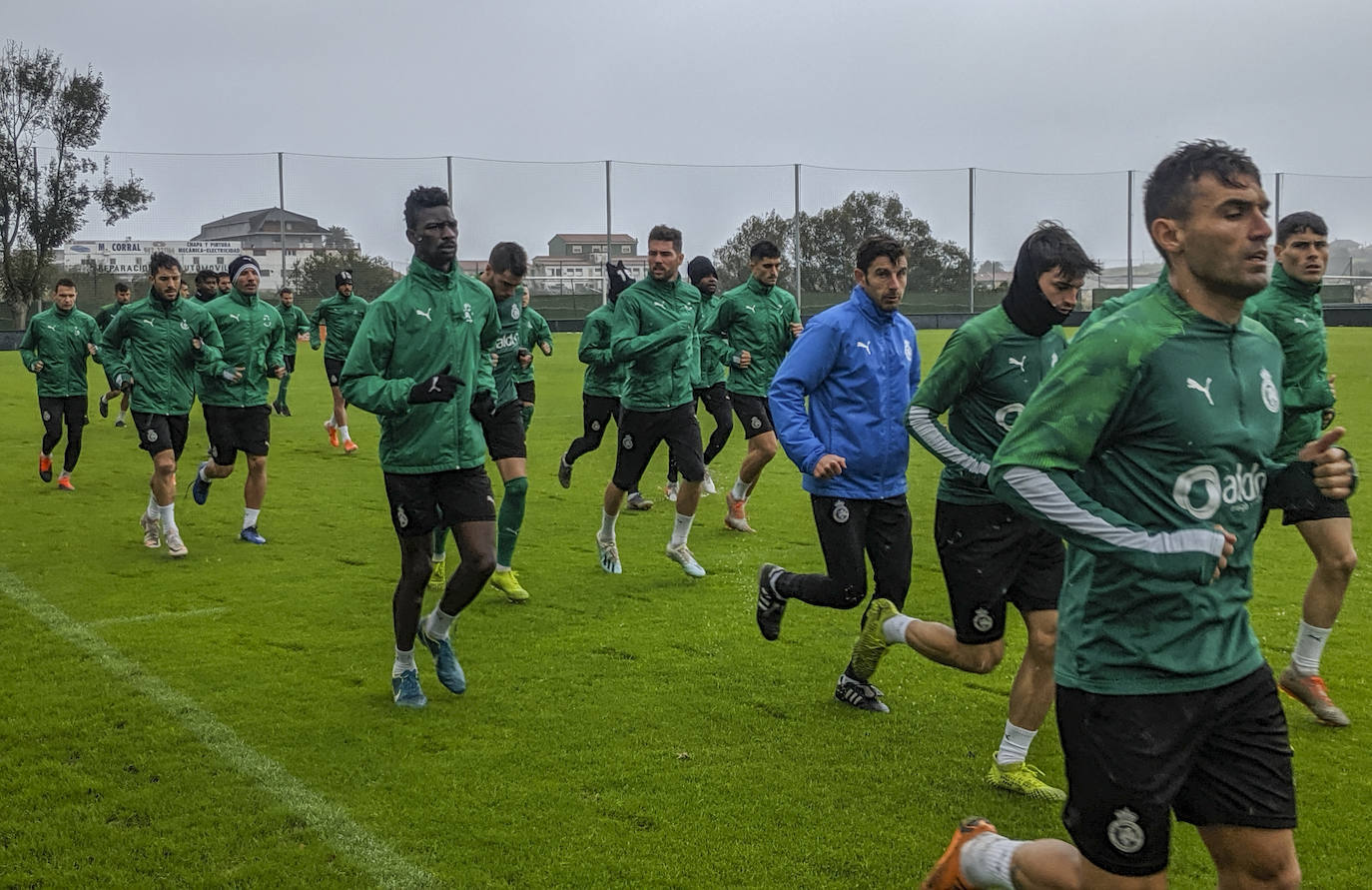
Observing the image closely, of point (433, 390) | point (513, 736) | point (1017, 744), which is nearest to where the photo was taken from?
point (1017, 744)

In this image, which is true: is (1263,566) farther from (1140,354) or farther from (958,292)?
(958,292)

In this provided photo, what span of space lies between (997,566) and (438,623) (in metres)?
2.79

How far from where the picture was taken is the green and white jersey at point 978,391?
200 inches

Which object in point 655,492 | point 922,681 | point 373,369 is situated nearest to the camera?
point 373,369

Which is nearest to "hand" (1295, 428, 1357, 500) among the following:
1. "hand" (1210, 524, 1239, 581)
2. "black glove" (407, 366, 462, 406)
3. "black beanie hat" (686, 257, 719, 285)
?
"hand" (1210, 524, 1239, 581)

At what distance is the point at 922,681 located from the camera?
661 cm

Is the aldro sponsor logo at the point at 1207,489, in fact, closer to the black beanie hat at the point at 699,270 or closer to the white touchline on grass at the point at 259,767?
the white touchline on grass at the point at 259,767

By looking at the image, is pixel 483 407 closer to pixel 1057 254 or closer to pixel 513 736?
pixel 513 736

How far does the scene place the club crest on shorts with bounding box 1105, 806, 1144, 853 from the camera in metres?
2.96

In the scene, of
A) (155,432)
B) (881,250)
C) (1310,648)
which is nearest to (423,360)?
(881,250)

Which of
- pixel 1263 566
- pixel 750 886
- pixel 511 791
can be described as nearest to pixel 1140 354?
pixel 750 886

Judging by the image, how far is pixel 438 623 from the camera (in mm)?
6363

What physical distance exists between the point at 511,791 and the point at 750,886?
4.03ft

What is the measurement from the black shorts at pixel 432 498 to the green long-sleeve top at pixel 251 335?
5.52m
